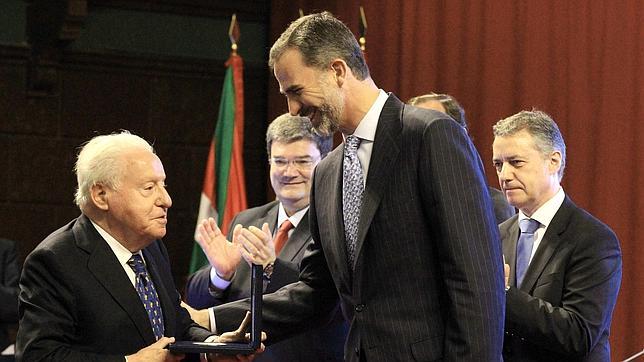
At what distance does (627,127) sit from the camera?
14.9 ft

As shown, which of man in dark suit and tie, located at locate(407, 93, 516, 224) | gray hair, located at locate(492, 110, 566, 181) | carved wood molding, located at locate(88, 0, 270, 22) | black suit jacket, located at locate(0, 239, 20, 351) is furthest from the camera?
carved wood molding, located at locate(88, 0, 270, 22)

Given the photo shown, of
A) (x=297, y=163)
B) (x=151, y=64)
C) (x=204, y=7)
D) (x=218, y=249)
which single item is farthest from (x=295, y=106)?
(x=204, y=7)

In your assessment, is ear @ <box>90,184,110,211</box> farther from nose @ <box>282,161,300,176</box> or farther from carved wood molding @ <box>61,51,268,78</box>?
carved wood molding @ <box>61,51,268,78</box>

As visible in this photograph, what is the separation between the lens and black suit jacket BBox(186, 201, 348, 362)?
3461mm

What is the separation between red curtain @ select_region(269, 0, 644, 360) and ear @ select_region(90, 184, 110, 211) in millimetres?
2678

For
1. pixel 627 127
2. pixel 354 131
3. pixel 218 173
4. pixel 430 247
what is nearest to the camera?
pixel 430 247

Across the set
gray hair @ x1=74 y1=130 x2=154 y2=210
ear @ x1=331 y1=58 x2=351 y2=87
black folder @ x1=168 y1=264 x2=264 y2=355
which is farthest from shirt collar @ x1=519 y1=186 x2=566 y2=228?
gray hair @ x1=74 y1=130 x2=154 y2=210

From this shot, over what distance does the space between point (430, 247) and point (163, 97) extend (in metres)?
5.19

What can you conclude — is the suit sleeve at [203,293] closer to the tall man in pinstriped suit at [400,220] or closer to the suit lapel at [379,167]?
the tall man in pinstriped suit at [400,220]

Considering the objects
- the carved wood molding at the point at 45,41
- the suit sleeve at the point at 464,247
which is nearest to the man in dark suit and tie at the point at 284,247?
the suit sleeve at the point at 464,247

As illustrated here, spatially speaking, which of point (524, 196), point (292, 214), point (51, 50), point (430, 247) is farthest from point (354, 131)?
point (51, 50)

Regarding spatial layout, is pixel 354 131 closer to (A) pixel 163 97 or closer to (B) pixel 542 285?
(B) pixel 542 285

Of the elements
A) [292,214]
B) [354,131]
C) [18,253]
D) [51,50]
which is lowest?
[18,253]

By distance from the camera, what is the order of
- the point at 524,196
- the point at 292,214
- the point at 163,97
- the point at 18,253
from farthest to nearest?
1. the point at 163,97
2. the point at 18,253
3. the point at 292,214
4. the point at 524,196
